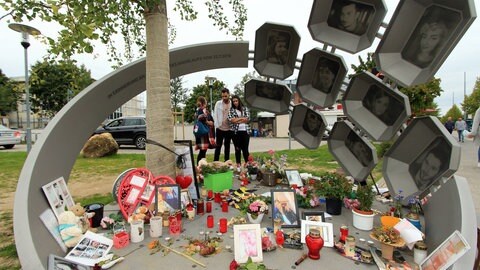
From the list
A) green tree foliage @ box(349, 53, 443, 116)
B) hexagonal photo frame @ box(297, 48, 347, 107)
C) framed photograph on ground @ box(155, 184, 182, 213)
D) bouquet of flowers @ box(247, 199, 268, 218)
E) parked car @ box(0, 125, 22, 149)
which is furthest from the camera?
parked car @ box(0, 125, 22, 149)

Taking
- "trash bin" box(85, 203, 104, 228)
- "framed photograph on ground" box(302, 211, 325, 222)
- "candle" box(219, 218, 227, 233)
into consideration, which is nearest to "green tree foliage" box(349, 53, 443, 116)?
"framed photograph on ground" box(302, 211, 325, 222)

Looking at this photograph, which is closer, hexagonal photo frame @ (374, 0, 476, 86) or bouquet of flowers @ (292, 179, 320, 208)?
hexagonal photo frame @ (374, 0, 476, 86)

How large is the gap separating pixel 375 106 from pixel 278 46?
182 centimetres

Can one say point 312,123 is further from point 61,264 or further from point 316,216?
point 61,264

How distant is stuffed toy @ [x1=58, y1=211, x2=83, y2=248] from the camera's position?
2.14 metres

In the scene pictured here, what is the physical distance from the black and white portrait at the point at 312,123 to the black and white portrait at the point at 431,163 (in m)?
1.64

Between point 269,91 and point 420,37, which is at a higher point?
point 420,37

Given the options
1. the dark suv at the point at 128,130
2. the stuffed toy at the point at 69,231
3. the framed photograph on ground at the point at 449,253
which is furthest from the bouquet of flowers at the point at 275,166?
the dark suv at the point at 128,130

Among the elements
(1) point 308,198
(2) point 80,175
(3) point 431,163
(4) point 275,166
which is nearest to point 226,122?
(4) point 275,166

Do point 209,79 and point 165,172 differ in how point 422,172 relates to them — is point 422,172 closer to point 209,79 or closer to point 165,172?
point 165,172

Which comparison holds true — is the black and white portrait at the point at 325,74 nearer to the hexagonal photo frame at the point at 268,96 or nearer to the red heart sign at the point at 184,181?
the hexagonal photo frame at the point at 268,96

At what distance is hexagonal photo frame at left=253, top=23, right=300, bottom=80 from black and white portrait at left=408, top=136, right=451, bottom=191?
91.4 inches

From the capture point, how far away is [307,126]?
4441 millimetres

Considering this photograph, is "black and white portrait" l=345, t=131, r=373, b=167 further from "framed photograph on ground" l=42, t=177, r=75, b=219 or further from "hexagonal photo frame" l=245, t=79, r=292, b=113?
"framed photograph on ground" l=42, t=177, r=75, b=219
